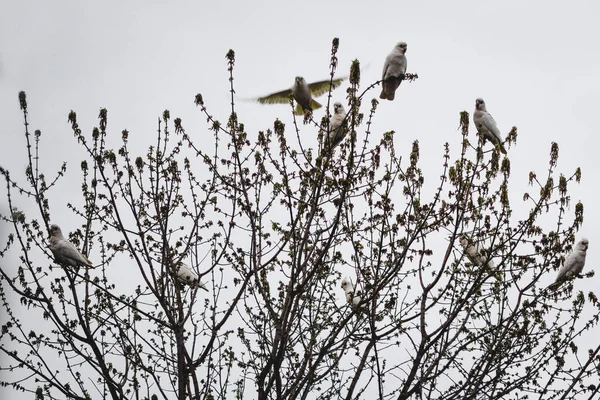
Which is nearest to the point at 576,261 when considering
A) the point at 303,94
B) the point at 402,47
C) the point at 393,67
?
the point at 393,67

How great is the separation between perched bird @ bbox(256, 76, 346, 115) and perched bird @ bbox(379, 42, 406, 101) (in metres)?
1.34

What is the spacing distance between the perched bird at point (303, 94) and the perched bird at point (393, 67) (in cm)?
134

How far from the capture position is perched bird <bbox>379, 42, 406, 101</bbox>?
10406 millimetres

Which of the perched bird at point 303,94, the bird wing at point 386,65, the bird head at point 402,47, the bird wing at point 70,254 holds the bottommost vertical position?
the bird wing at point 70,254

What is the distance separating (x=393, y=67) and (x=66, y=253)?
5.34 meters

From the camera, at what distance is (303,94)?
11508 millimetres

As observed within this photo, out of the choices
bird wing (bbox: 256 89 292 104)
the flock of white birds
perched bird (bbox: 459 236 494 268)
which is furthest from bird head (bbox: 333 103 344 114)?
perched bird (bbox: 459 236 494 268)

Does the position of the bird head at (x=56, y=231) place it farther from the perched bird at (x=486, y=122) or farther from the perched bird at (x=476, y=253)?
the perched bird at (x=486, y=122)

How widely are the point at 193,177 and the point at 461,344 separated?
134 inches

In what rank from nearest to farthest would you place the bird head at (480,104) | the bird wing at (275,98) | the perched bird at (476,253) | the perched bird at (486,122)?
the perched bird at (476,253) → the perched bird at (486,122) → the bird head at (480,104) → the bird wing at (275,98)

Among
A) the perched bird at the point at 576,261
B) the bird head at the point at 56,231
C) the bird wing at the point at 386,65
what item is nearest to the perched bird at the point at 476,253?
the perched bird at the point at 576,261

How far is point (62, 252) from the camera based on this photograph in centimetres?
867

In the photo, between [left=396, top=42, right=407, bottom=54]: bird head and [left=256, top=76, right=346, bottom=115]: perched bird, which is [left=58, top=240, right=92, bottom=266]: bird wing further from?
[left=396, top=42, right=407, bottom=54]: bird head

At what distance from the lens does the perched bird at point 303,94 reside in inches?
451
